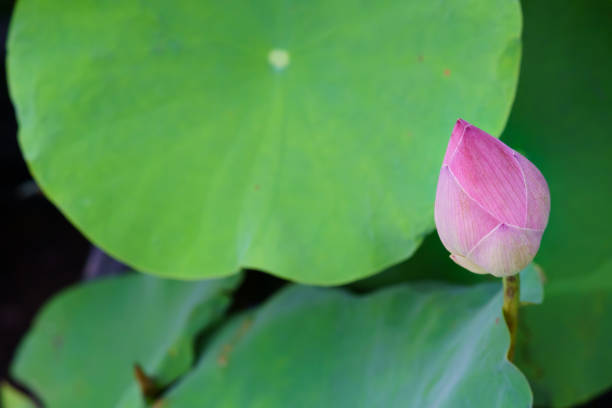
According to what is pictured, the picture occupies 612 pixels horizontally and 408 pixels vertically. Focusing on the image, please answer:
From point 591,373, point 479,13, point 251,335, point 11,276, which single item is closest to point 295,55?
point 479,13

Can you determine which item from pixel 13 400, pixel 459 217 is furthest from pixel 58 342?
pixel 459 217

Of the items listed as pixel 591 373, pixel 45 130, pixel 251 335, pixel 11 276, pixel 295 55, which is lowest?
pixel 11 276

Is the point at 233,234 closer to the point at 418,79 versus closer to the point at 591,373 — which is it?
the point at 418,79

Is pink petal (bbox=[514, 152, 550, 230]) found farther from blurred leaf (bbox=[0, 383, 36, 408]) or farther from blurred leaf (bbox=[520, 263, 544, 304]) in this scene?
blurred leaf (bbox=[0, 383, 36, 408])

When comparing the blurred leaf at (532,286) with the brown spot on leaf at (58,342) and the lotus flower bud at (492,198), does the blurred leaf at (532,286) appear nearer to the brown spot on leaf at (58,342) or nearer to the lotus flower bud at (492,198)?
the lotus flower bud at (492,198)

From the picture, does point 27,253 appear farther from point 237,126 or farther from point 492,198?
point 492,198
